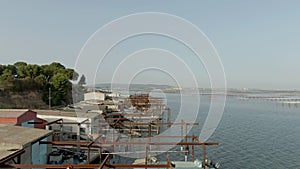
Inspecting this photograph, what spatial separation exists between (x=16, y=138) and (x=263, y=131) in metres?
24.2

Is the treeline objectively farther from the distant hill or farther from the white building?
the white building

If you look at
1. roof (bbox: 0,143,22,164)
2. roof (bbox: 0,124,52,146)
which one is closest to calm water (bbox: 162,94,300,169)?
roof (bbox: 0,124,52,146)

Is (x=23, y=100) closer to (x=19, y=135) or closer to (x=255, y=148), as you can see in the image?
(x=19, y=135)

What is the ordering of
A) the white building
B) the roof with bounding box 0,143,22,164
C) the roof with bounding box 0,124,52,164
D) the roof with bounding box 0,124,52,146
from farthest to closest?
the white building → the roof with bounding box 0,124,52,146 → the roof with bounding box 0,124,52,164 → the roof with bounding box 0,143,22,164

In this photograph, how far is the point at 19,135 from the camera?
8.42 metres

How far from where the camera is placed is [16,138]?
7.96m

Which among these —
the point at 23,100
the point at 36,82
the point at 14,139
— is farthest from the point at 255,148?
the point at 36,82

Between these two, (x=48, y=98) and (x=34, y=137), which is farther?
(x=48, y=98)

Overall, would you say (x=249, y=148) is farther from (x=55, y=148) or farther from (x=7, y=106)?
(x=7, y=106)

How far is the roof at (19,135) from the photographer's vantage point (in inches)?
298

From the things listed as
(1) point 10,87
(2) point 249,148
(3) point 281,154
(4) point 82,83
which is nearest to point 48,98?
(1) point 10,87

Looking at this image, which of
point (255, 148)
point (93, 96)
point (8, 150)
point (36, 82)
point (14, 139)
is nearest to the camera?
point (8, 150)

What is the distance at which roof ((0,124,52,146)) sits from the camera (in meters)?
7.57

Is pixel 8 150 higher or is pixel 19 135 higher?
pixel 19 135
